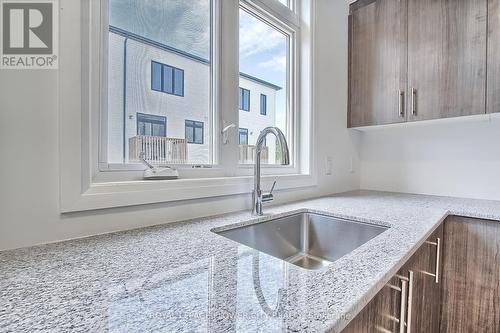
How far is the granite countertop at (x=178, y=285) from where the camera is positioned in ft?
1.21

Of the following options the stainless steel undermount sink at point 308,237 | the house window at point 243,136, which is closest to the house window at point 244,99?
the house window at point 243,136

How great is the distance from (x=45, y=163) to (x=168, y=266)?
0.44 m

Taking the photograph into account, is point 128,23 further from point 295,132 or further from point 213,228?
point 295,132

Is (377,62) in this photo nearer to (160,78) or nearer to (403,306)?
(160,78)

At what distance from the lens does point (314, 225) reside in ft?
4.00

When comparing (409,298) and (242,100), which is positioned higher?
(242,100)

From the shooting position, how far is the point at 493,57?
133 cm

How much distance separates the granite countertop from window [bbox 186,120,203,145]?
0.46m

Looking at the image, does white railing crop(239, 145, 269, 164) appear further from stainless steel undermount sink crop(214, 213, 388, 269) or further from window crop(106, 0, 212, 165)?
stainless steel undermount sink crop(214, 213, 388, 269)

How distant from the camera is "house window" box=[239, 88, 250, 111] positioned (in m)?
1.34

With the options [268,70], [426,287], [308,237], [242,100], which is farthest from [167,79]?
[426,287]

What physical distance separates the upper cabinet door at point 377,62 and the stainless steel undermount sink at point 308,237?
37.6 inches

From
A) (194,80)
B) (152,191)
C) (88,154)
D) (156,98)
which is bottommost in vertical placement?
(152,191)

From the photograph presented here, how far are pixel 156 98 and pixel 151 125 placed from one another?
0.36ft
